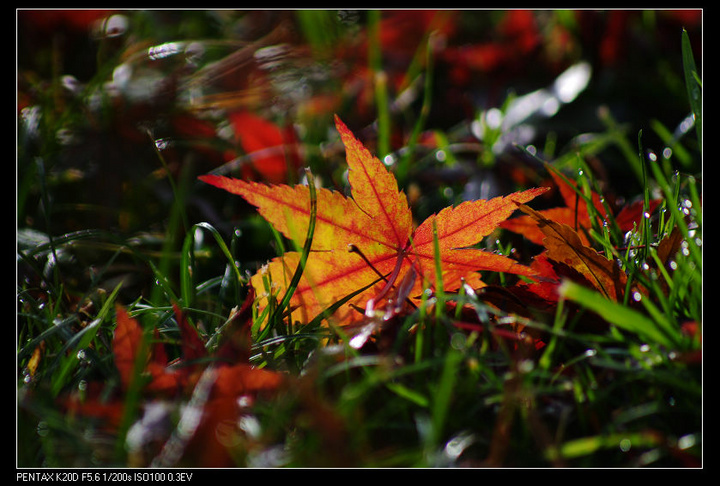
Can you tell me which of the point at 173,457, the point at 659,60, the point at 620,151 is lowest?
the point at 620,151

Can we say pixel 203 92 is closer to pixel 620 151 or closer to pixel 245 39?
pixel 245 39

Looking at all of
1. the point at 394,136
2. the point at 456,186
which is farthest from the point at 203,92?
the point at 456,186

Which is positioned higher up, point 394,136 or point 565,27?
point 565,27

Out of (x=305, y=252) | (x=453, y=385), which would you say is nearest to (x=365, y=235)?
(x=305, y=252)

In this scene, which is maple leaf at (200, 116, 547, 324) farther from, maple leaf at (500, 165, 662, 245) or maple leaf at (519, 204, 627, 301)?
maple leaf at (500, 165, 662, 245)

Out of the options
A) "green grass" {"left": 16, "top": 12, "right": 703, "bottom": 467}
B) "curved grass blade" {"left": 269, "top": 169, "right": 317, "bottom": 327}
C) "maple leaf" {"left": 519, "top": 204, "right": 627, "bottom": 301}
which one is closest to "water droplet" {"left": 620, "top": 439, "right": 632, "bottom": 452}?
"green grass" {"left": 16, "top": 12, "right": 703, "bottom": 467}

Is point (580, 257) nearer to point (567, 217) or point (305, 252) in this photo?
point (567, 217)

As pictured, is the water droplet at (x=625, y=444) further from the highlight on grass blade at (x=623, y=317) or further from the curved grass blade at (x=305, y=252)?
the curved grass blade at (x=305, y=252)

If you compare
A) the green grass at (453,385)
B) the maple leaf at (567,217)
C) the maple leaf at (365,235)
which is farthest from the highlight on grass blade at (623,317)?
the maple leaf at (567,217)

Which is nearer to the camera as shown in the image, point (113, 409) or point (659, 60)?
point (113, 409)
